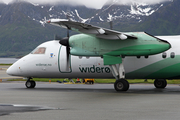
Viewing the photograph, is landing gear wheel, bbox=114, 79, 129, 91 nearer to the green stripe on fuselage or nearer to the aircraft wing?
the green stripe on fuselage

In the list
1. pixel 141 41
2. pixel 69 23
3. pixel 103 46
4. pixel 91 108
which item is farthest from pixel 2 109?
pixel 141 41

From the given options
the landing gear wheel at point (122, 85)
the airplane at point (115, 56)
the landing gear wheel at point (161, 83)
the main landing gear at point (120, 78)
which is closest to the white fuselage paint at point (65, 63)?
the airplane at point (115, 56)

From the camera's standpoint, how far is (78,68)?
68.0 feet

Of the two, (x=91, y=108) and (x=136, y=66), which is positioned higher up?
(x=136, y=66)

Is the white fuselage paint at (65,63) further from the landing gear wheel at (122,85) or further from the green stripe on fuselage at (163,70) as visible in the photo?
the landing gear wheel at (122,85)

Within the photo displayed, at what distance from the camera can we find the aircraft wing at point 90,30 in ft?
51.7

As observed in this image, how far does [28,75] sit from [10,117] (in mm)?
12316

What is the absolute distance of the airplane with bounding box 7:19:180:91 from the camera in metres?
17.7

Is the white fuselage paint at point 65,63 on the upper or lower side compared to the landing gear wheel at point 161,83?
upper

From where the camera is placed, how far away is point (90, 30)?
54.5 ft

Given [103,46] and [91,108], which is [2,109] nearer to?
[91,108]

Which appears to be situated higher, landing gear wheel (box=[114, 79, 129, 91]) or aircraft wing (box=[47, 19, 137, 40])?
aircraft wing (box=[47, 19, 137, 40])

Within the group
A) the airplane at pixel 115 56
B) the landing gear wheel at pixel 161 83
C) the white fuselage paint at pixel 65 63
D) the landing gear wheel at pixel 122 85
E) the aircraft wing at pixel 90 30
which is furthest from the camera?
the landing gear wheel at pixel 161 83

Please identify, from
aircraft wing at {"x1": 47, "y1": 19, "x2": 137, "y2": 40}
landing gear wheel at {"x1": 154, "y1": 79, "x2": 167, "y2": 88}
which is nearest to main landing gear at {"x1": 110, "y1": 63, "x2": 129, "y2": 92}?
aircraft wing at {"x1": 47, "y1": 19, "x2": 137, "y2": 40}
